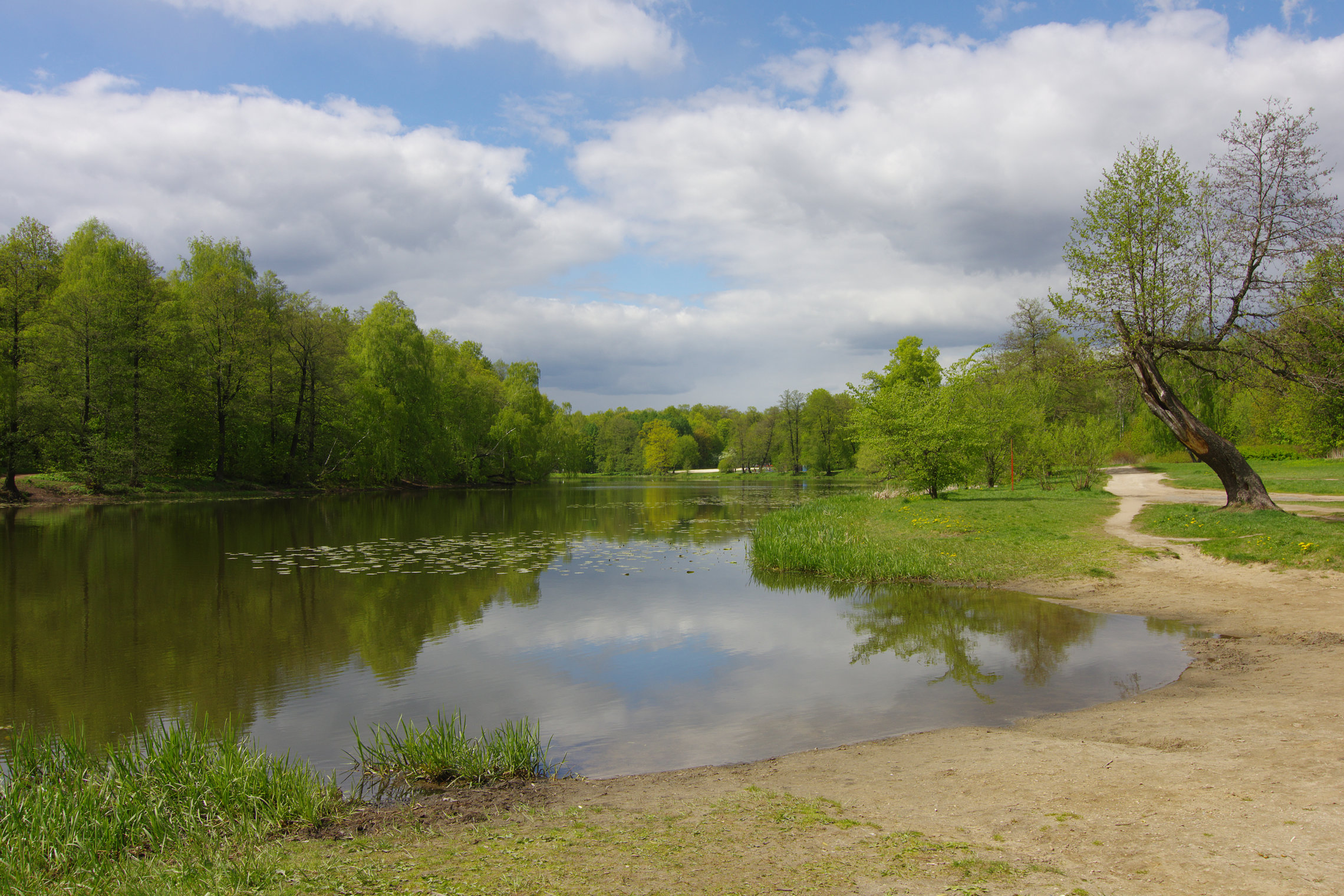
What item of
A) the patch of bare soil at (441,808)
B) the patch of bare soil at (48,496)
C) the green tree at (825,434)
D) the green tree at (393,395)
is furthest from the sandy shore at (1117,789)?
the green tree at (825,434)

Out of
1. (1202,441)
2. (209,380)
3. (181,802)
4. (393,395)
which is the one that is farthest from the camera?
(393,395)

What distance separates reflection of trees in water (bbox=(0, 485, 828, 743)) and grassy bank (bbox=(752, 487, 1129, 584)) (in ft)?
18.4

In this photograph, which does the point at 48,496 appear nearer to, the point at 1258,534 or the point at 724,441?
the point at 1258,534

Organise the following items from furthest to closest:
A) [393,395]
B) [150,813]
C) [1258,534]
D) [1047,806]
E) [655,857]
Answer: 1. [393,395]
2. [1258,534]
3. [150,813]
4. [1047,806]
5. [655,857]

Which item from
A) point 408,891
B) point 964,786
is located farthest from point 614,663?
point 408,891

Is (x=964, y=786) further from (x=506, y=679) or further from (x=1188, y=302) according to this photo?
(x=1188, y=302)

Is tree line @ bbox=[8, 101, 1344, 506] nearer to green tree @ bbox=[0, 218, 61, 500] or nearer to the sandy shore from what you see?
green tree @ bbox=[0, 218, 61, 500]

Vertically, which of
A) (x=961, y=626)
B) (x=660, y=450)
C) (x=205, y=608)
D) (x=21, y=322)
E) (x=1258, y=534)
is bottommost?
(x=961, y=626)

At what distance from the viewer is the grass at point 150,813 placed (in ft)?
12.2

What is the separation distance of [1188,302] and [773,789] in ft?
65.2

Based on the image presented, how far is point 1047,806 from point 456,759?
4.32 meters

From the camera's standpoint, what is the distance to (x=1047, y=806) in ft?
14.8

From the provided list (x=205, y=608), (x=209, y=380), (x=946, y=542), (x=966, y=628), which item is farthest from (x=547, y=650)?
(x=209, y=380)

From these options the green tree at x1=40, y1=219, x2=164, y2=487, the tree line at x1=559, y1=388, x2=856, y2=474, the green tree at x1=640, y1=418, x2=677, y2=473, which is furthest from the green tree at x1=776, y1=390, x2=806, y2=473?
the green tree at x1=40, y1=219, x2=164, y2=487
